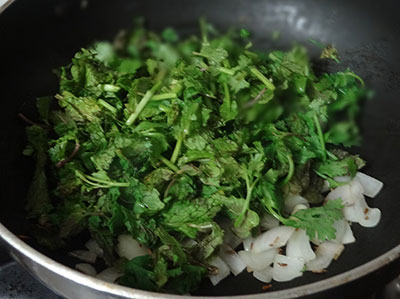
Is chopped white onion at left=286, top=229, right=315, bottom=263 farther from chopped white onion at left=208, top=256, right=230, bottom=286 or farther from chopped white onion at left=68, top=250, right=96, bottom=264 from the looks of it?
chopped white onion at left=68, top=250, right=96, bottom=264

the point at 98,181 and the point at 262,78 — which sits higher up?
the point at 262,78

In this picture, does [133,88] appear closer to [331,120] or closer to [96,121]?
[96,121]

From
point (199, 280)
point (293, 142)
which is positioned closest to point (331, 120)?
point (293, 142)

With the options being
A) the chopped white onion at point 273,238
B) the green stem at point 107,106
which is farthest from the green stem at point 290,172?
the green stem at point 107,106

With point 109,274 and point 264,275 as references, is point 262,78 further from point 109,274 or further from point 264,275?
point 109,274

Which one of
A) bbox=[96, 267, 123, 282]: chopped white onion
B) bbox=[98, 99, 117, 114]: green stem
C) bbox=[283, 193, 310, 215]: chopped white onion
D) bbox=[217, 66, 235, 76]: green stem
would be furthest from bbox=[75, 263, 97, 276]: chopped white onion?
bbox=[217, 66, 235, 76]: green stem

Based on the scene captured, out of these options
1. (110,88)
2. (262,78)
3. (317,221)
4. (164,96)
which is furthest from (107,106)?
(317,221)
